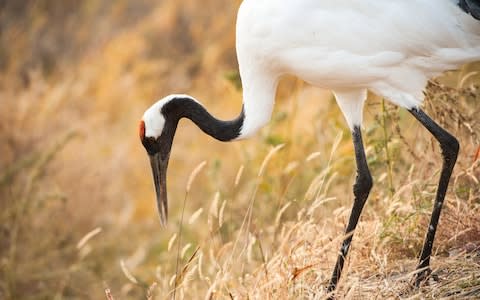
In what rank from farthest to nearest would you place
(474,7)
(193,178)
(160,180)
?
(160,180) → (193,178) → (474,7)

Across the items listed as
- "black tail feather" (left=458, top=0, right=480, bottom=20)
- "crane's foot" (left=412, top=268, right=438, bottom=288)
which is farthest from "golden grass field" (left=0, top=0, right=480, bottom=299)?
"black tail feather" (left=458, top=0, right=480, bottom=20)

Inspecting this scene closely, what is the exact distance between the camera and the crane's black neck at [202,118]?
5047 mm

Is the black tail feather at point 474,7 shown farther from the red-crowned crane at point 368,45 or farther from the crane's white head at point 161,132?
the crane's white head at point 161,132

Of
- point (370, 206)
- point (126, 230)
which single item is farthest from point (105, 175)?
point (370, 206)

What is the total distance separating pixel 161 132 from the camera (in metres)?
5.04

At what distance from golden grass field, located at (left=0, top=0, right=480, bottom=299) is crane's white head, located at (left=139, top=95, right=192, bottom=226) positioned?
320 millimetres

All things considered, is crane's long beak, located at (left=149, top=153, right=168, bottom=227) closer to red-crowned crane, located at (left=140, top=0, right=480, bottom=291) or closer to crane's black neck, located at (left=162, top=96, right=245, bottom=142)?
crane's black neck, located at (left=162, top=96, right=245, bottom=142)

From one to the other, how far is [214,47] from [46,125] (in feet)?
10.9

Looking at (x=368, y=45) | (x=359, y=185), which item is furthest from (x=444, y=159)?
(x=368, y=45)

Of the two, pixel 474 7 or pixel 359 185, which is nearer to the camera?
pixel 474 7

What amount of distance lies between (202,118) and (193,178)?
0.56 meters

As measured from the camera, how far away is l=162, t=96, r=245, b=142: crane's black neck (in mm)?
5047

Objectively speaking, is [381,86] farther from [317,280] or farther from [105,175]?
[105,175]

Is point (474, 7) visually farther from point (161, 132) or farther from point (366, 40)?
point (161, 132)
